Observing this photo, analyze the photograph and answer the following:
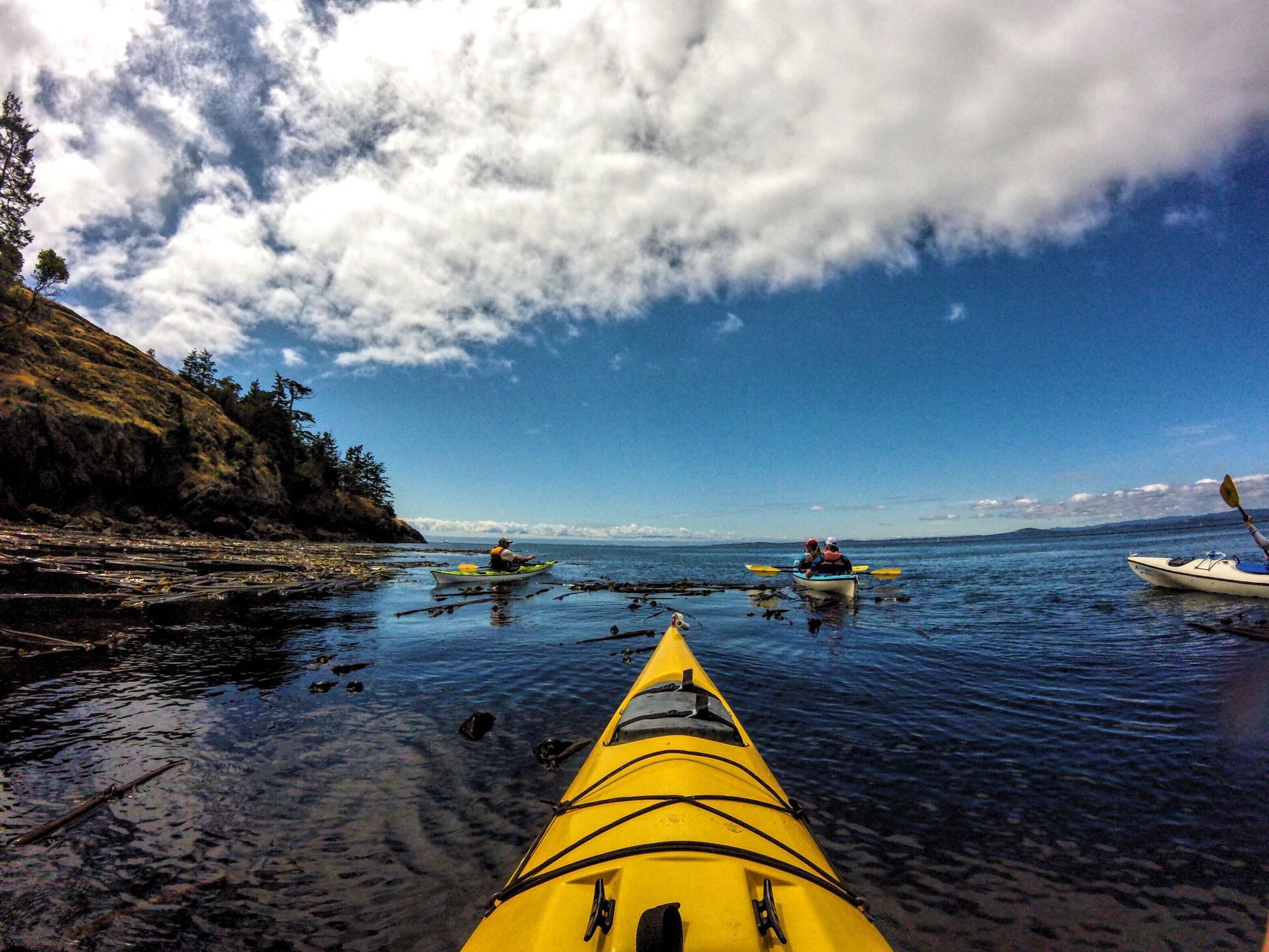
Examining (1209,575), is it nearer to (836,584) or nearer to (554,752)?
(836,584)

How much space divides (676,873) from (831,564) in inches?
940

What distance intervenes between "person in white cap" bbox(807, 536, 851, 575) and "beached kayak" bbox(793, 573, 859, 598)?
1.78 feet

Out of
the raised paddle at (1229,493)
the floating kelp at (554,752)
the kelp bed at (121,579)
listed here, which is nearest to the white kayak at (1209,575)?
the raised paddle at (1229,493)

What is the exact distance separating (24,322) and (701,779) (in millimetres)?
72816

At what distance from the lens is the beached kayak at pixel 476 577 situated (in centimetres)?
2644

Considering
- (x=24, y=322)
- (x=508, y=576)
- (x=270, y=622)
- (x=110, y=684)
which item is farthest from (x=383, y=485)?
(x=110, y=684)

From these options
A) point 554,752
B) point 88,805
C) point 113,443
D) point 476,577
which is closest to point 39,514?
point 113,443

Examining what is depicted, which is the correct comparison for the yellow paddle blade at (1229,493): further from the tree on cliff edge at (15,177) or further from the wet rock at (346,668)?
the tree on cliff edge at (15,177)

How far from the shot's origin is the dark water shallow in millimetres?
4238

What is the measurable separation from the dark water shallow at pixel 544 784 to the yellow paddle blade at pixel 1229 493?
9.45 meters

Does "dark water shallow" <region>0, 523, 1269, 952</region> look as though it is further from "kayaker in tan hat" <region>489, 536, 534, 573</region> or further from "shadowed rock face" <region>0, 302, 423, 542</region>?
"shadowed rock face" <region>0, 302, 423, 542</region>

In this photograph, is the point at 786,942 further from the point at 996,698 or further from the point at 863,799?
the point at 996,698

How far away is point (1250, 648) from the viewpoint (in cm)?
1251

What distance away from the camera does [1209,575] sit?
20578mm
